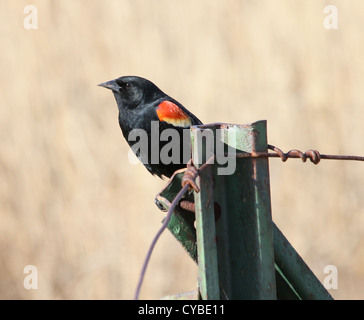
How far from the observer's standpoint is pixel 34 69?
5.20 meters

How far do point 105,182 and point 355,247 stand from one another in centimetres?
242

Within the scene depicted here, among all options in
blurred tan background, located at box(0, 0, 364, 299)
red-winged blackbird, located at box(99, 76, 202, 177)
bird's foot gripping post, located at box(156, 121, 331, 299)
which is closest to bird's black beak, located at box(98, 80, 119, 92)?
red-winged blackbird, located at box(99, 76, 202, 177)

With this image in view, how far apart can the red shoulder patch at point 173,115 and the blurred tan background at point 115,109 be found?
73.1 inches

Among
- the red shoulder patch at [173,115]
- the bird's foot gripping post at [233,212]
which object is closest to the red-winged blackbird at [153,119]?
the red shoulder patch at [173,115]

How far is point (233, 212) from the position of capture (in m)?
1.70

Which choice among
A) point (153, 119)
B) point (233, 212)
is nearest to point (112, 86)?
point (153, 119)

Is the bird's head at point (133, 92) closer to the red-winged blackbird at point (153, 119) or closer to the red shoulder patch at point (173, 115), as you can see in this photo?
the red-winged blackbird at point (153, 119)

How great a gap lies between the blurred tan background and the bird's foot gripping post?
335 centimetres

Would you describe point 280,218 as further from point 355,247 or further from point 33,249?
point 33,249

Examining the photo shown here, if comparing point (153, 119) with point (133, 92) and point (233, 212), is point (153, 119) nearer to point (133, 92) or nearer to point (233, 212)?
point (133, 92)

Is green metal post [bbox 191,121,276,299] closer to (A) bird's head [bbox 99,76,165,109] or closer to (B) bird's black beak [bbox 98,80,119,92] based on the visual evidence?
(A) bird's head [bbox 99,76,165,109]

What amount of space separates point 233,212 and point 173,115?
156 cm

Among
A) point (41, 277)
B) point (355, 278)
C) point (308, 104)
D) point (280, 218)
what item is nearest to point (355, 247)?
point (355, 278)

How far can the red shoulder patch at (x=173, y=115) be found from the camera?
10.4 ft
